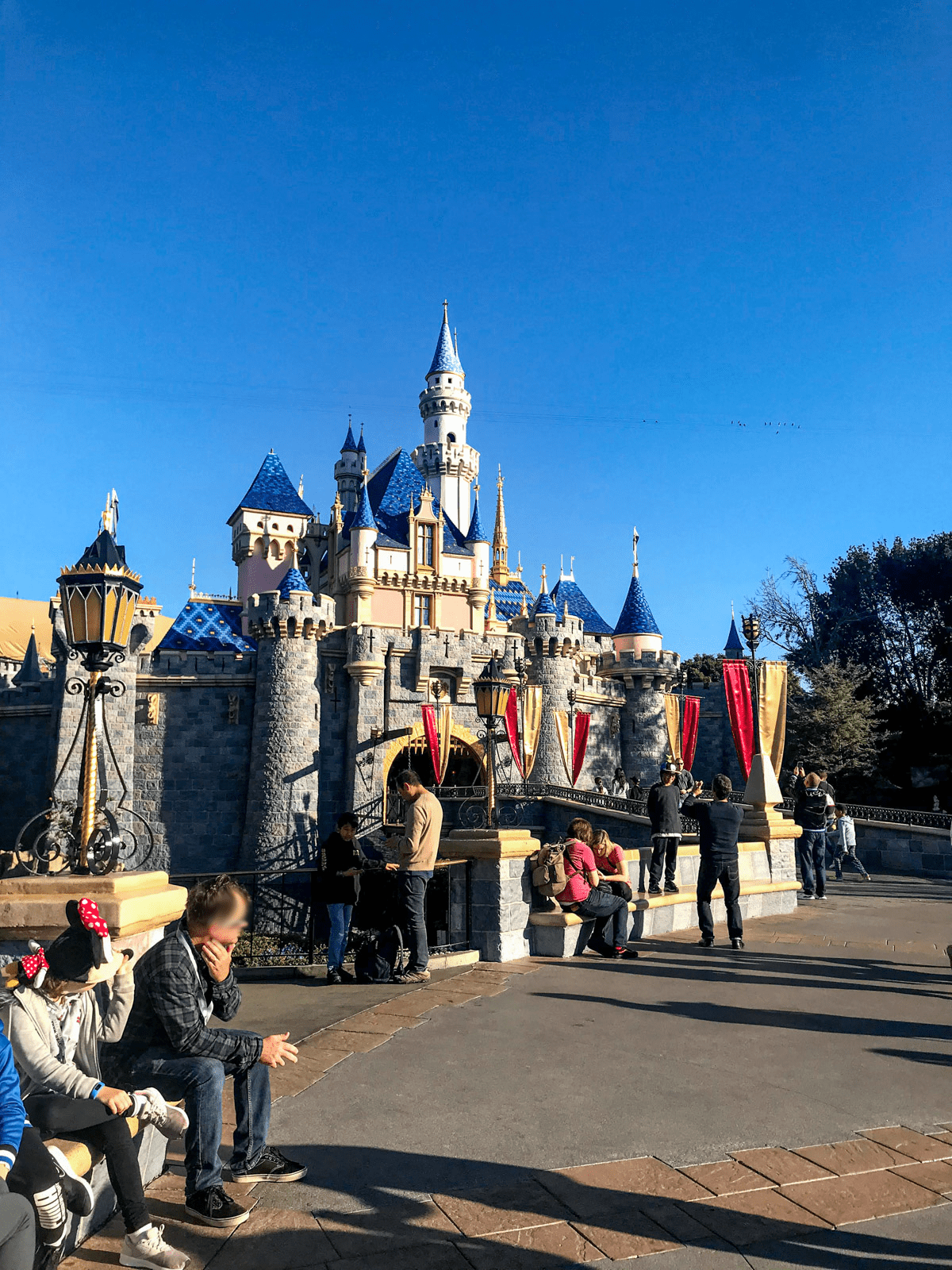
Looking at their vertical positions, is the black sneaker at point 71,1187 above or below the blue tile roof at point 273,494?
below

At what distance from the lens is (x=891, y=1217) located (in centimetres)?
290

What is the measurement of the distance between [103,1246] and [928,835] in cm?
1571

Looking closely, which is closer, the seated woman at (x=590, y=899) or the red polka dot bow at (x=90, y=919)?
the red polka dot bow at (x=90, y=919)

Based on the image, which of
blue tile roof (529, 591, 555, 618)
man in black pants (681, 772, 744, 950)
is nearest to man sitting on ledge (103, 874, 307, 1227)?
man in black pants (681, 772, 744, 950)

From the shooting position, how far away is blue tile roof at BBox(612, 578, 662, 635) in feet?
102

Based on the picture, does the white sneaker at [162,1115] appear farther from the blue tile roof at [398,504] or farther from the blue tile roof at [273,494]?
the blue tile roof at [273,494]

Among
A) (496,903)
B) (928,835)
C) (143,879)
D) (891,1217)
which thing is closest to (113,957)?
(143,879)

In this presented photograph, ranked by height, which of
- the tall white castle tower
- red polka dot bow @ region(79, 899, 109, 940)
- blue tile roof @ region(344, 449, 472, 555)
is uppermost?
the tall white castle tower

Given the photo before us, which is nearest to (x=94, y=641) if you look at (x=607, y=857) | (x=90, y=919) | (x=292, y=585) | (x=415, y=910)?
(x=90, y=919)

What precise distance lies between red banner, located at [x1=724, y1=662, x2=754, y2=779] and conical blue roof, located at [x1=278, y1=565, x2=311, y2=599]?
47.8ft

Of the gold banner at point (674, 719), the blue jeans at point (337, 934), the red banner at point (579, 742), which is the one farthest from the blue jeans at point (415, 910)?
the red banner at point (579, 742)

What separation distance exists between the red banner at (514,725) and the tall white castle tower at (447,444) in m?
17.1

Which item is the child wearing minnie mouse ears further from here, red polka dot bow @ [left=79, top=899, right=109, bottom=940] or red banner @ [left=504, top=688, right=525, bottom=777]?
red banner @ [left=504, top=688, right=525, bottom=777]

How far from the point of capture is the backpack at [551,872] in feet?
23.5
